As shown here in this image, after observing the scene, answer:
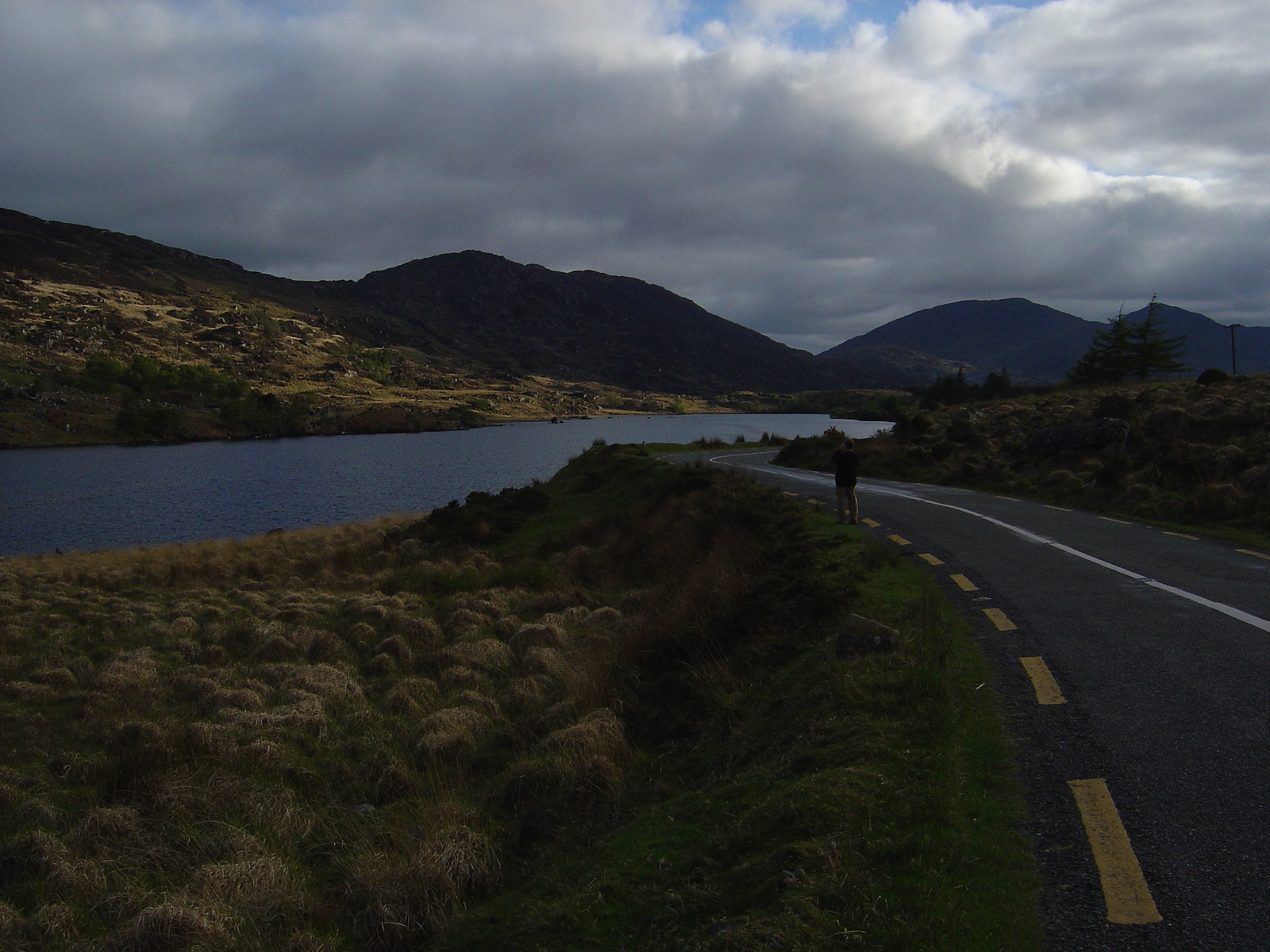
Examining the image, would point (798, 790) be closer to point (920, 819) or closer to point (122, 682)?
point (920, 819)

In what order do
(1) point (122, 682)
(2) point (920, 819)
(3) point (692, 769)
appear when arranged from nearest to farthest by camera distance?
(2) point (920, 819), (3) point (692, 769), (1) point (122, 682)

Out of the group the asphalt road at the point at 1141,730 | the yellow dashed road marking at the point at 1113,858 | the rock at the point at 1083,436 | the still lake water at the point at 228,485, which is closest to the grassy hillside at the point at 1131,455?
the rock at the point at 1083,436

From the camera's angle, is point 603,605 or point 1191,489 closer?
point 603,605

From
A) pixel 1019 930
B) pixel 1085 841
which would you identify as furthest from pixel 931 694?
pixel 1019 930

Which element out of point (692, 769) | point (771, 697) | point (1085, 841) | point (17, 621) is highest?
point (1085, 841)

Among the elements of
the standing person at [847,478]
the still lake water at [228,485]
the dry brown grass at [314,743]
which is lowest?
the still lake water at [228,485]

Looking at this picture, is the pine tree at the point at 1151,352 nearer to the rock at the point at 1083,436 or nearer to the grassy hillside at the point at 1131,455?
the grassy hillside at the point at 1131,455

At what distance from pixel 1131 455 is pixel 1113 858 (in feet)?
76.1

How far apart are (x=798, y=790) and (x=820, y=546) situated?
29.2ft

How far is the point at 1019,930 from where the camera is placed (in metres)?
3.85

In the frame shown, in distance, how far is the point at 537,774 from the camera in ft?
27.9

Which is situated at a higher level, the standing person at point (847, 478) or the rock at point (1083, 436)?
the rock at point (1083, 436)

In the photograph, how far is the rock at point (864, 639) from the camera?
7.99m

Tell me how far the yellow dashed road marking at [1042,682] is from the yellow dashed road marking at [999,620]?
1157 mm
